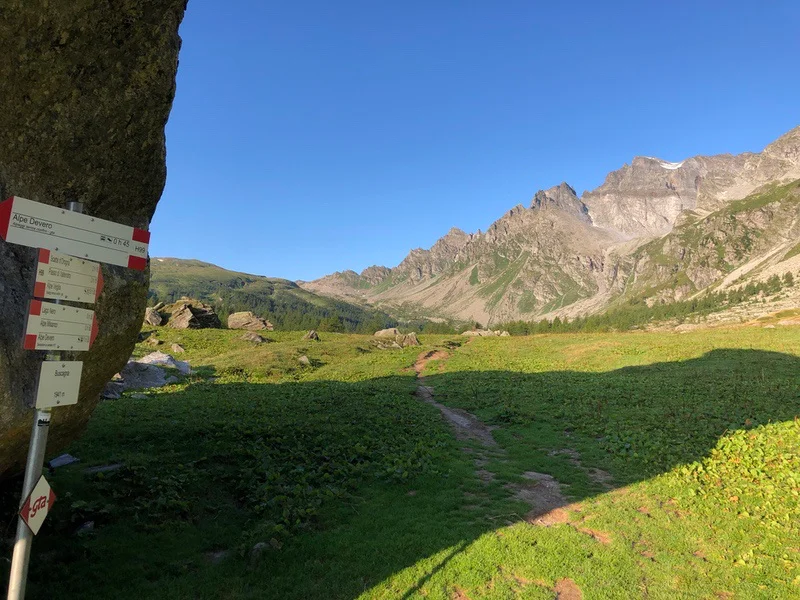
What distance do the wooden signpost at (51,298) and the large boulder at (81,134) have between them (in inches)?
99.9

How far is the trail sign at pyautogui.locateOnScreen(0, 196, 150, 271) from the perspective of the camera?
249 inches

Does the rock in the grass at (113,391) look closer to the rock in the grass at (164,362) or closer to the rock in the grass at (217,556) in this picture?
the rock in the grass at (164,362)

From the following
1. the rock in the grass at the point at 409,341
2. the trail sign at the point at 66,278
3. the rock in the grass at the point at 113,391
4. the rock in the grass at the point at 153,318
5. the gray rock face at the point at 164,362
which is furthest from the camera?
the rock in the grass at the point at 153,318

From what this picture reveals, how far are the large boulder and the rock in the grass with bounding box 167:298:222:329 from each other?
66.8 meters

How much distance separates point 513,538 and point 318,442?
1067cm

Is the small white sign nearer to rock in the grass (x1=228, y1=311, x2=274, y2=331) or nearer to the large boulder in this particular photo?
the large boulder

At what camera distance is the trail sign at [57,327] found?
6.40m

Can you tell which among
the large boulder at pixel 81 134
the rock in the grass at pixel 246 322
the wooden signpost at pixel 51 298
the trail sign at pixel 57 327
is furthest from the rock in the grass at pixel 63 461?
the rock in the grass at pixel 246 322

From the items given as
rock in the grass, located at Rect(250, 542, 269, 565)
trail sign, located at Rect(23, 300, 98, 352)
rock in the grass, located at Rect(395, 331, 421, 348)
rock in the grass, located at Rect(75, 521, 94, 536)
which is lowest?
rock in the grass, located at Rect(250, 542, 269, 565)

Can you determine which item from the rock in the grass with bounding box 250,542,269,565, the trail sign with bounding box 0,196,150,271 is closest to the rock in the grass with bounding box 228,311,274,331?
the rock in the grass with bounding box 250,542,269,565

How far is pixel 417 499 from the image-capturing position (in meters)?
15.3

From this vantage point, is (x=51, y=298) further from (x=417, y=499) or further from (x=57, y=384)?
(x=417, y=499)

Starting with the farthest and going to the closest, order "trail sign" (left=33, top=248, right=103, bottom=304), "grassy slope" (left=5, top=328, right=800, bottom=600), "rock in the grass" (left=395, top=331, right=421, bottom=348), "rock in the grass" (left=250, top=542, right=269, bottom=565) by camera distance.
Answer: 1. "rock in the grass" (left=395, top=331, right=421, bottom=348)
2. "rock in the grass" (left=250, top=542, right=269, bottom=565)
3. "grassy slope" (left=5, top=328, right=800, bottom=600)
4. "trail sign" (left=33, top=248, right=103, bottom=304)

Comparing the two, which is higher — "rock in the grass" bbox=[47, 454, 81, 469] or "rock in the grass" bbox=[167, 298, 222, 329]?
"rock in the grass" bbox=[167, 298, 222, 329]
